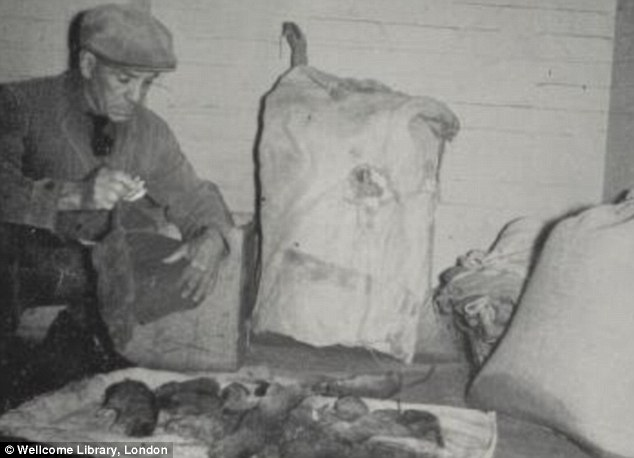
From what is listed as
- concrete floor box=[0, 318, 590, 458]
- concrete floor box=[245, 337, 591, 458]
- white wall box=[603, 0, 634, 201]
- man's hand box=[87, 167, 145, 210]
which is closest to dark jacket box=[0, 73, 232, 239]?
man's hand box=[87, 167, 145, 210]

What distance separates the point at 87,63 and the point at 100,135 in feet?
0.87

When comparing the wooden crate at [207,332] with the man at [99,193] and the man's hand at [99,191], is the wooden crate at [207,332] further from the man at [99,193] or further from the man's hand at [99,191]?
the man's hand at [99,191]

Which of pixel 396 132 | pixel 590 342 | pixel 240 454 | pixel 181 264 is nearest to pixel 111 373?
pixel 181 264

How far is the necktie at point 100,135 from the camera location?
2.62 m

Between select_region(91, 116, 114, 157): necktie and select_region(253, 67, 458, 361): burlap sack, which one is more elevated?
select_region(91, 116, 114, 157): necktie

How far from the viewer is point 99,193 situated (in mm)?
2256

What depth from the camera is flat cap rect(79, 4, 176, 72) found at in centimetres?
243

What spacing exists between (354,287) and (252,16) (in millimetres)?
1501

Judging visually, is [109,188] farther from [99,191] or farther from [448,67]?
[448,67]

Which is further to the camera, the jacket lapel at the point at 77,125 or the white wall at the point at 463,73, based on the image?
the white wall at the point at 463,73

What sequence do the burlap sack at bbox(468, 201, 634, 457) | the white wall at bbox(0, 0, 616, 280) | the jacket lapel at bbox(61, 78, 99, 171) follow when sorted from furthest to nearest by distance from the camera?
the white wall at bbox(0, 0, 616, 280)
the jacket lapel at bbox(61, 78, 99, 171)
the burlap sack at bbox(468, 201, 634, 457)

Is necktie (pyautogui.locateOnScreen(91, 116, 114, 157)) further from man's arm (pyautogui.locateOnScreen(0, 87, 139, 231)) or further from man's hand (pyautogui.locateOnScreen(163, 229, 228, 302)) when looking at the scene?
man's hand (pyautogui.locateOnScreen(163, 229, 228, 302))

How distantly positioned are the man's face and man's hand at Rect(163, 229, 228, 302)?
579 millimetres

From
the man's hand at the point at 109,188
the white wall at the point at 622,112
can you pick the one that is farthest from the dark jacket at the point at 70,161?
the white wall at the point at 622,112
